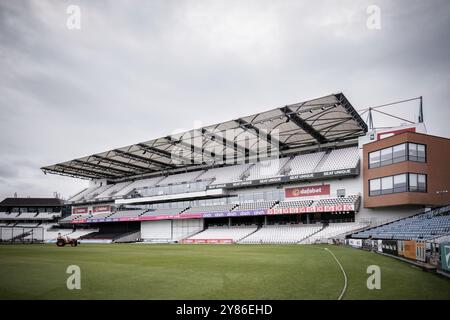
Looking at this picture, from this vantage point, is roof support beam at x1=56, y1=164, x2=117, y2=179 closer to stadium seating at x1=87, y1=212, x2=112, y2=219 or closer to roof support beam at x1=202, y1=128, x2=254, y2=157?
stadium seating at x1=87, y1=212, x2=112, y2=219

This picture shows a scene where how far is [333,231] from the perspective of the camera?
39031 millimetres

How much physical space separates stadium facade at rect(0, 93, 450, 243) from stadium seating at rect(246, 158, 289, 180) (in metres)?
0.20

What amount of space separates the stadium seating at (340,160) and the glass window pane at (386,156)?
354cm

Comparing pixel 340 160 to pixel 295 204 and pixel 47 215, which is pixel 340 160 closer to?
pixel 295 204

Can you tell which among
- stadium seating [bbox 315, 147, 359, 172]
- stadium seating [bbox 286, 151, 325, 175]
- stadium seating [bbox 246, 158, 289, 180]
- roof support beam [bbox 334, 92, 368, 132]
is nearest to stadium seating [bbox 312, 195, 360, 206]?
stadium seating [bbox 315, 147, 359, 172]

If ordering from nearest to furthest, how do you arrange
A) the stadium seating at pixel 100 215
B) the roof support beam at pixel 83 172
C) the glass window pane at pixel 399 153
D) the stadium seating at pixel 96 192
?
1. the glass window pane at pixel 399 153
2. the stadium seating at pixel 100 215
3. the roof support beam at pixel 83 172
4. the stadium seating at pixel 96 192

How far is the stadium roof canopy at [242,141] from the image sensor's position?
37.8m

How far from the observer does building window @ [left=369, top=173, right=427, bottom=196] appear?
3384 centimetres

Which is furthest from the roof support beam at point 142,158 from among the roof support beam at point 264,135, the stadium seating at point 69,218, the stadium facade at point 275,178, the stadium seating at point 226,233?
the stadium seating at point 69,218

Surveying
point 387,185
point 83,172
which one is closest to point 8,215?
point 83,172

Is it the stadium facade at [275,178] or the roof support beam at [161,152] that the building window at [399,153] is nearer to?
the stadium facade at [275,178]

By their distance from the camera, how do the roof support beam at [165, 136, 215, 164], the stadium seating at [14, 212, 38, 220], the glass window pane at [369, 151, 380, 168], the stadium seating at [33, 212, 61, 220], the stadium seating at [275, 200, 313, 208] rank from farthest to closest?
the stadium seating at [14, 212, 38, 220] < the stadium seating at [33, 212, 61, 220] < the roof support beam at [165, 136, 215, 164] < the stadium seating at [275, 200, 313, 208] < the glass window pane at [369, 151, 380, 168]
